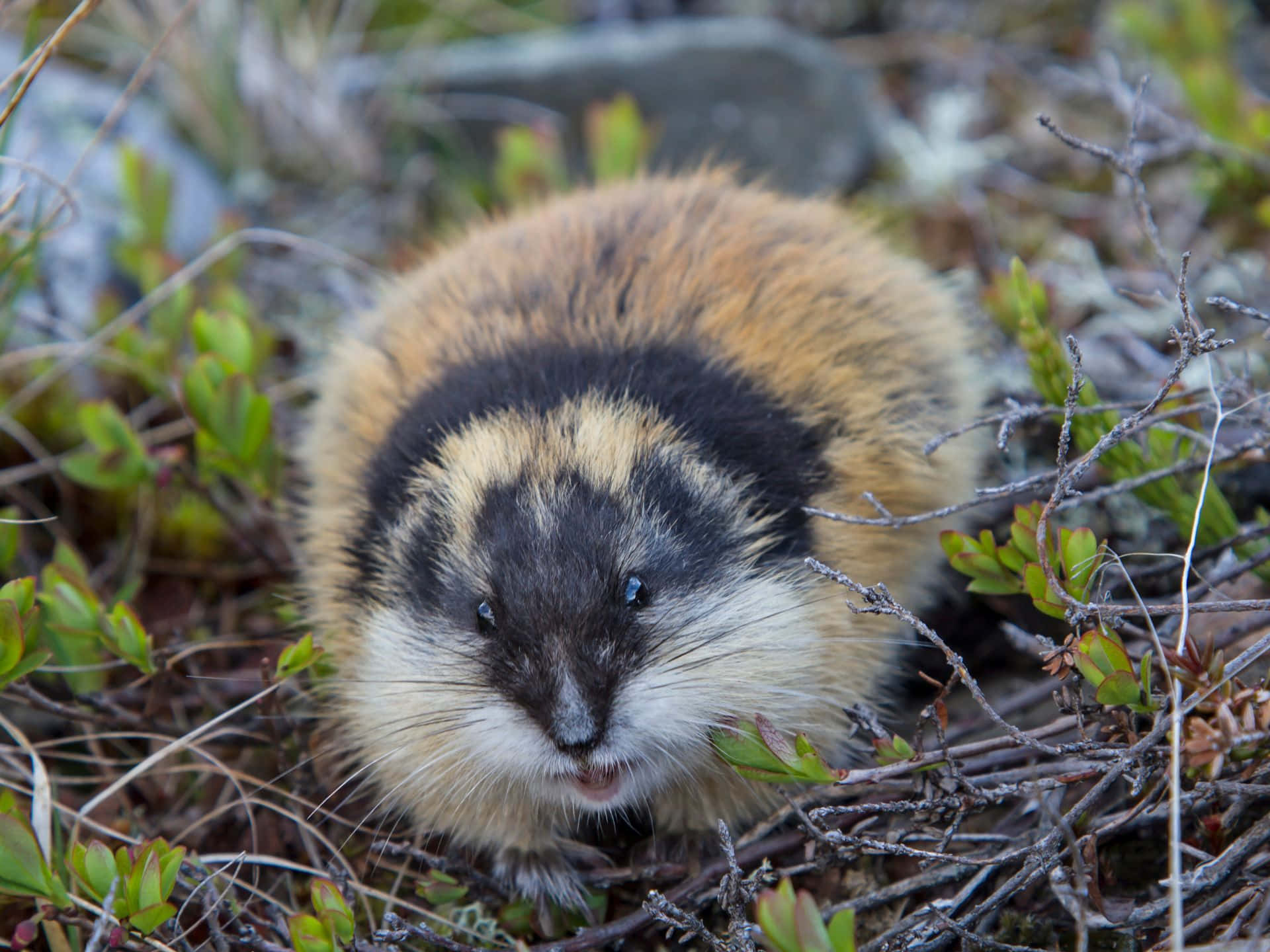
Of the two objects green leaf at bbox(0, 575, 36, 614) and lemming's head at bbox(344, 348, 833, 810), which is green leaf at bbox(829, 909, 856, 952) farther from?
green leaf at bbox(0, 575, 36, 614)

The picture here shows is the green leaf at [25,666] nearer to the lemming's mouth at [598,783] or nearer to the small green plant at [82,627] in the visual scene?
the small green plant at [82,627]

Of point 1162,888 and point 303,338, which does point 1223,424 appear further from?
point 303,338

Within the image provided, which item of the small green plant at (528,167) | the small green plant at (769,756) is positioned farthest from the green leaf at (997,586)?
the small green plant at (528,167)

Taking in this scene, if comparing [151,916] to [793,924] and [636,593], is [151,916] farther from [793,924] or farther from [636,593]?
[793,924]

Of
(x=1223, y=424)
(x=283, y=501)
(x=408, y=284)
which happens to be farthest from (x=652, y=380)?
(x=1223, y=424)

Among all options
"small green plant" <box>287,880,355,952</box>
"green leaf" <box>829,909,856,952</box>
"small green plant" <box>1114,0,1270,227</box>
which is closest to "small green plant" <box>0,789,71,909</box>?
"small green plant" <box>287,880,355,952</box>

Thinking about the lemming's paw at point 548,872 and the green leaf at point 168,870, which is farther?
the lemming's paw at point 548,872
